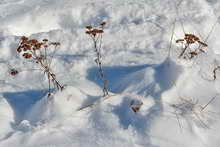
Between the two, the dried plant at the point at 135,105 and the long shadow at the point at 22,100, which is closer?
the dried plant at the point at 135,105

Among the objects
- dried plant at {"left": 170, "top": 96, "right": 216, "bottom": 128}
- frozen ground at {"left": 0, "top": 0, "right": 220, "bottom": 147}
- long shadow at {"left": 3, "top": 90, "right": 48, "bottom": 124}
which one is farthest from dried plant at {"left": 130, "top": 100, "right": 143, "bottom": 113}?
long shadow at {"left": 3, "top": 90, "right": 48, "bottom": 124}

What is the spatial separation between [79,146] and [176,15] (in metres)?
2.30

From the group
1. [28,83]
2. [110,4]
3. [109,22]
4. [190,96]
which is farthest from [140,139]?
[110,4]

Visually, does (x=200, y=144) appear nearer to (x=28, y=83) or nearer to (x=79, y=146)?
(x=79, y=146)

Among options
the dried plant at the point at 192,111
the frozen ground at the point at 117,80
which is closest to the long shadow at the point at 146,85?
the frozen ground at the point at 117,80

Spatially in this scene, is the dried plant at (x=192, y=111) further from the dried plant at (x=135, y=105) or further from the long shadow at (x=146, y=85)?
the dried plant at (x=135, y=105)

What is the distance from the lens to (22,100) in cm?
268

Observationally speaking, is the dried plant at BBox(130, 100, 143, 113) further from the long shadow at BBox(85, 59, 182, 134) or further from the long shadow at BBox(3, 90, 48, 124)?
the long shadow at BBox(3, 90, 48, 124)

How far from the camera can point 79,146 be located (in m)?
2.10

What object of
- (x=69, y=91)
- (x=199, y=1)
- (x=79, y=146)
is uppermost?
(x=199, y=1)

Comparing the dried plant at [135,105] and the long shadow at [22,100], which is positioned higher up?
the dried plant at [135,105]

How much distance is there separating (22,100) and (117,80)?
82 cm

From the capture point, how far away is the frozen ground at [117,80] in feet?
7.13

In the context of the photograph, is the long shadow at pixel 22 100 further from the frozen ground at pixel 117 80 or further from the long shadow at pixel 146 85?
the long shadow at pixel 146 85
